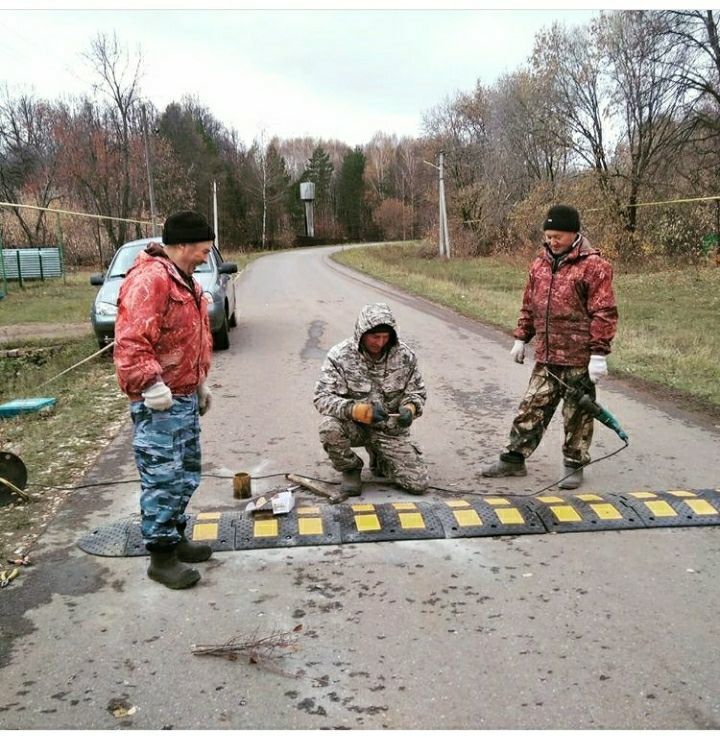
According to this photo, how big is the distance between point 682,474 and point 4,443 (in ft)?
17.9

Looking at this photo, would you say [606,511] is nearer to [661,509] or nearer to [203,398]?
[661,509]

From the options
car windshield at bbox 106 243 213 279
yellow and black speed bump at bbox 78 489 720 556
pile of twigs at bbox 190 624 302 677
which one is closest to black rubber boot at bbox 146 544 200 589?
yellow and black speed bump at bbox 78 489 720 556

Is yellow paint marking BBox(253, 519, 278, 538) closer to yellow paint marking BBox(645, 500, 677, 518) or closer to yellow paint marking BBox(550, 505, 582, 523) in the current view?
yellow paint marking BBox(550, 505, 582, 523)

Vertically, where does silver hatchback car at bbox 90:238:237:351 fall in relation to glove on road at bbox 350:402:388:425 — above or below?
above

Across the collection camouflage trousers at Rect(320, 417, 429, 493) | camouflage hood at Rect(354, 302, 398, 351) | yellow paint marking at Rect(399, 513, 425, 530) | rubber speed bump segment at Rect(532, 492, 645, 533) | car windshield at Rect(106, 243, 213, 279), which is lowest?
rubber speed bump segment at Rect(532, 492, 645, 533)

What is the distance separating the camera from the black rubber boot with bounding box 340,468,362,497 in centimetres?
472

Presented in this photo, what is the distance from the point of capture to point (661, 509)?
4344 mm

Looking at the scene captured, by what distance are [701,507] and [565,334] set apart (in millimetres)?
1347

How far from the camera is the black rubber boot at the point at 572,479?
4848 mm

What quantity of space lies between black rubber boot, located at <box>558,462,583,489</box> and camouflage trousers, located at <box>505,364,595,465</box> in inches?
1.8

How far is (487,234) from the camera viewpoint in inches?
1629

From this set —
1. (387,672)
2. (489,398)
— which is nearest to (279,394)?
(489,398)

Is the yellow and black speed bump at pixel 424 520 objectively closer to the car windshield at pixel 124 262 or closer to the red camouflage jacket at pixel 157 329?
the red camouflage jacket at pixel 157 329

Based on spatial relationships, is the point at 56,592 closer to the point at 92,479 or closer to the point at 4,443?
the point at 92,479
